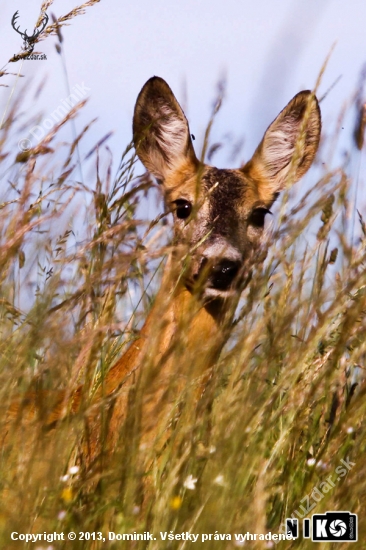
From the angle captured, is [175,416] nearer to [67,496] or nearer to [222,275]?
[67,496]

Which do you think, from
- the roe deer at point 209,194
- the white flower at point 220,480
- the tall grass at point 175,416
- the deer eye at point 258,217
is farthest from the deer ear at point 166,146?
the white flower at point 220,480

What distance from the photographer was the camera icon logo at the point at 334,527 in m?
1.83

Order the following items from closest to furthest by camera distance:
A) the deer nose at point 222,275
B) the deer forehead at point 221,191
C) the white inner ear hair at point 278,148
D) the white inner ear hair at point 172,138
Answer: the deer nose at point 222,275, the deer forehead at point 221,191, the white inner ear hair at point 172,138, the white inner ear hair at point 278,148

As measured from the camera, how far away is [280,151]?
502cm

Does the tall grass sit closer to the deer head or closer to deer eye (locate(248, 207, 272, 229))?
the deer head

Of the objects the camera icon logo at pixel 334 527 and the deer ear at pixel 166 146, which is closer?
the camera icon logo at pixel 334 527

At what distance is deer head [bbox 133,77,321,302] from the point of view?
3662 mm

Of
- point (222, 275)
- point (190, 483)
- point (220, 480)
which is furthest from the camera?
point (222, 275)

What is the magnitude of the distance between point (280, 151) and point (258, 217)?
784mm

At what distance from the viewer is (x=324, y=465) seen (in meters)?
1.96

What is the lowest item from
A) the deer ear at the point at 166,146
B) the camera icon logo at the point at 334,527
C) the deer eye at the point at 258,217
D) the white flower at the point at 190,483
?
the camera icon logo at the point at 334,527

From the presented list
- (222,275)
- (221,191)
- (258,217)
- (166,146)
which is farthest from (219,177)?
(222,275)

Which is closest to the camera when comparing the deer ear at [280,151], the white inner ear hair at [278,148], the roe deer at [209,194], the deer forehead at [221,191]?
the roe deer at [209,194]

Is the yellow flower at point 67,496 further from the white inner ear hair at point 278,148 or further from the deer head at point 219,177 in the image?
the white inner ear hair at point 278,148
